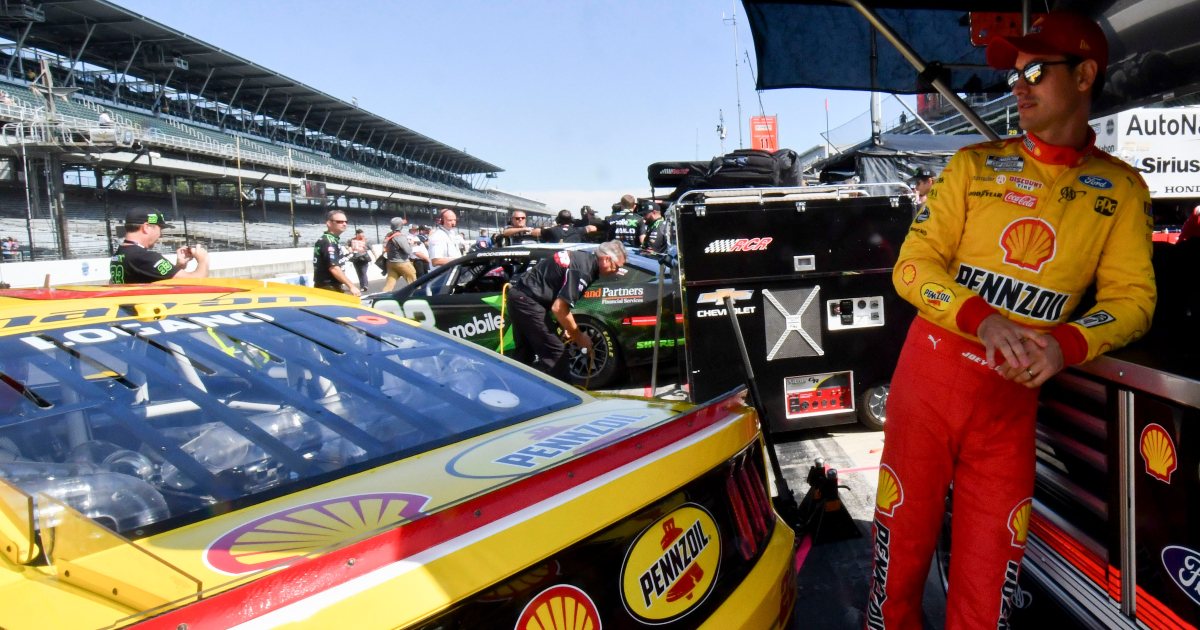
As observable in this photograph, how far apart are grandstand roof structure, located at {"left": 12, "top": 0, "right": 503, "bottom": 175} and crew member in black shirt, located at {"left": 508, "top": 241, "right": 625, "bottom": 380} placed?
37.3 meters

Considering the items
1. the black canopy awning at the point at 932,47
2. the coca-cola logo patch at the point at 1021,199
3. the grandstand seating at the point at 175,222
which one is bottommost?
the coca-cola logo patch at the point at 1021,199

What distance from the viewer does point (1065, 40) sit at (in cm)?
183

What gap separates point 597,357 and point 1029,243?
482 cm

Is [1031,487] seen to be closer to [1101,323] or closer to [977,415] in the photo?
[977,415]

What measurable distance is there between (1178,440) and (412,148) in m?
72.5

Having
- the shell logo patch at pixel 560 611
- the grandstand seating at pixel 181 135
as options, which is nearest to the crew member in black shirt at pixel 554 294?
the shell logo patch at pixel 560 611

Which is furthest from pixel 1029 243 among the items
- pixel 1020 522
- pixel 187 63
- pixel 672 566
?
pixel 187 63

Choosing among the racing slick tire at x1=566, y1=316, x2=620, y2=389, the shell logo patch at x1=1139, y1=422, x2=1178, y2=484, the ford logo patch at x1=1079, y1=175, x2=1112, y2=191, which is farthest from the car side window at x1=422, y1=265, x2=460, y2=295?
the shell logo patch at x1=1139, y1=422, x2=1178, y2=484

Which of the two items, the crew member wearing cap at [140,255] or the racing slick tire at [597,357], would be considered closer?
the crew member wearing cap at [140,255]

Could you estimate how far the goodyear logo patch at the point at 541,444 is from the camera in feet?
5.23

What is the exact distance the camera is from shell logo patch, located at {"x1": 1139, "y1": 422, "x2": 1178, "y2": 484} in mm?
1529

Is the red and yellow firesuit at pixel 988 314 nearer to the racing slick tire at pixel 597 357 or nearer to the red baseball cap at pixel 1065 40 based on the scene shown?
the red baseball cap at pixel 1065 40

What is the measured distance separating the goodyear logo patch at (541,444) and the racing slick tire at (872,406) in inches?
113

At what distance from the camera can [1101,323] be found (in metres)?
1.67
